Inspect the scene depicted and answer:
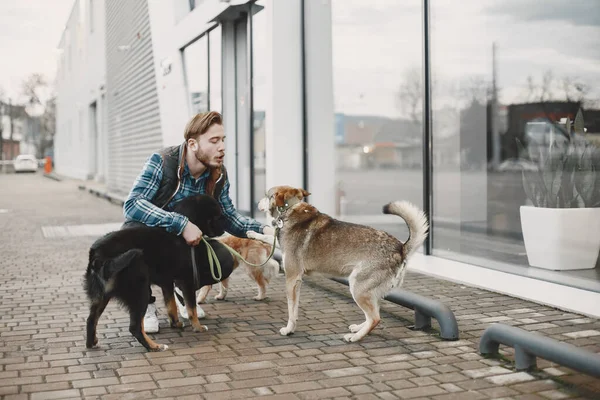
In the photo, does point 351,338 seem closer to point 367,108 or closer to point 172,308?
point 172,308

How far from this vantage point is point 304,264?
18.3 feet

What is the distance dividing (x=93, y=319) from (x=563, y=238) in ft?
14.9

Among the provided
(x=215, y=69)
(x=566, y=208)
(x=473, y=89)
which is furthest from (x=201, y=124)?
(x=215, y=69)

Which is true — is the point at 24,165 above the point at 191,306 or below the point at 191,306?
above

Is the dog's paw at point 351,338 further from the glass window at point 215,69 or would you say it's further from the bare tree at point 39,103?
the bare tree at point 39,103

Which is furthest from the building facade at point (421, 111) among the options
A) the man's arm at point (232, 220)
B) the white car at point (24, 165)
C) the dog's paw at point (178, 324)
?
the white car at point (24, 165)

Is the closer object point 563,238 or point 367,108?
point 563,238

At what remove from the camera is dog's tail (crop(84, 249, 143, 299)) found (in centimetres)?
491

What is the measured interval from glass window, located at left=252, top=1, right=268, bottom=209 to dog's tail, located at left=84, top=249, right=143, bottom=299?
7.25 meters

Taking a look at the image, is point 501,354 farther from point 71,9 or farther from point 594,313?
point 71,9

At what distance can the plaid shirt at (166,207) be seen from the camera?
5449 millimetres

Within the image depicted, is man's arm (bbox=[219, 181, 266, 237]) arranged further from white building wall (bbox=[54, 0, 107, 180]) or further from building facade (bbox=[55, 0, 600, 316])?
white building wall (bbox=[54, 0, 107, 180])

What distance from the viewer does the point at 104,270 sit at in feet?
16.2

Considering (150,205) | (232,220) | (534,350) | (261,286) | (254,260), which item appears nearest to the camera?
(534,350)
